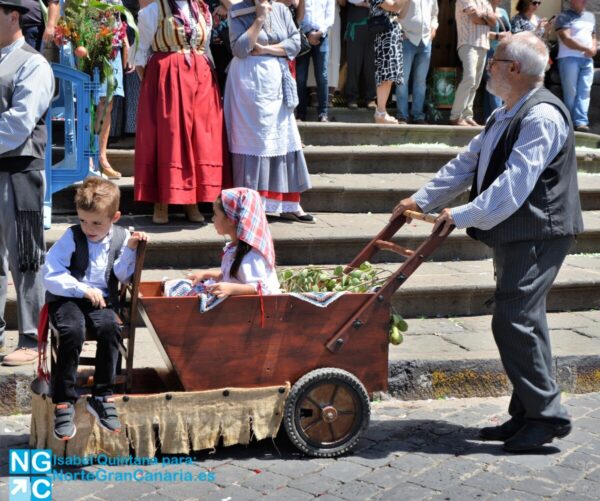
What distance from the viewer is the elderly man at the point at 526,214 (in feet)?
16.3

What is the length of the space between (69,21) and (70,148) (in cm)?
94

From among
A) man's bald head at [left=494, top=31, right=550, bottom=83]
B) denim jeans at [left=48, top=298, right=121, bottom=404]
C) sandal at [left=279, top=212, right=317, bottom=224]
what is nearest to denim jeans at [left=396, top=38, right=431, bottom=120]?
sandal at [left=279, top=212, right=317, bottom=224]

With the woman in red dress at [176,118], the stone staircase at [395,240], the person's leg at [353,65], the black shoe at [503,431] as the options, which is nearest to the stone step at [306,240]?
the stone staircase at [395,240]

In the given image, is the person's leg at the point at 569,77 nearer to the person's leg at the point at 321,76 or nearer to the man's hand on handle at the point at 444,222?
the person's leg at the point at 321,76

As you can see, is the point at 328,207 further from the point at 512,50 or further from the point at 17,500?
the point at 17,500

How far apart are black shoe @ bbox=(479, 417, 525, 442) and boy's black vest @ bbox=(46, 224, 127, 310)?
6.70 feet

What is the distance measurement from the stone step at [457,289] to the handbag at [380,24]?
11.3 feet

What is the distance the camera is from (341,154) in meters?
9.27

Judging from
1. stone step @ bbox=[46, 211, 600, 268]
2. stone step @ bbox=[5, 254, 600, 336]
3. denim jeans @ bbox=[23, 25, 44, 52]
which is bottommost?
stone step @ bbox=[5, 254, 600, 336]

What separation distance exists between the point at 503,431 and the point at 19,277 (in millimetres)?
2788

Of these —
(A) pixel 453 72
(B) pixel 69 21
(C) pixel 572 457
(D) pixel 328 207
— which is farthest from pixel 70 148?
(A) pixel 453 72

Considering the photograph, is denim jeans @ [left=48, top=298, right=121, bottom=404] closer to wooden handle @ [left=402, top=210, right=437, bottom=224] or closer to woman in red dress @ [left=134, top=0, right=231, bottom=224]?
wooden handle @ [left=402, top=210, right=437, bottom=224]

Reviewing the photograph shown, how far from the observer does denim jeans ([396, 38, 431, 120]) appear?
421 inches

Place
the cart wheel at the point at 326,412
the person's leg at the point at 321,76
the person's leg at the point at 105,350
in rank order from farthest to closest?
the person's leg at the point at 321,76 → the cart wheel at the point at 326,412 → the person's leg at the point at 105,350
